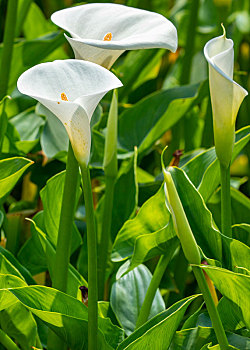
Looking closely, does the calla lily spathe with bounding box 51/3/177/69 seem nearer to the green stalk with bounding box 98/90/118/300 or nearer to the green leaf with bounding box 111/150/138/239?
the green stalk with bounding box 98/90/118/300

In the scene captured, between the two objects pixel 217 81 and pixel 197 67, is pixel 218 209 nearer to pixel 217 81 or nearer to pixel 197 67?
pixel 217 81

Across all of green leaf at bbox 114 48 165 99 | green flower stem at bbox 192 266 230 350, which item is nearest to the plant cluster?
green flower stem at bbox 192 266 230 350

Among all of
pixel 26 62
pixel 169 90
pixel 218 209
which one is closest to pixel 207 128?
pixel 169 90

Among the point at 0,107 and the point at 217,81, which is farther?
the point at 0,107

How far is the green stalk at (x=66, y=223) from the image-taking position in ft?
1.48

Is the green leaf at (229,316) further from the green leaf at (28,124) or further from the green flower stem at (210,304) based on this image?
the green leaf at (28,124)

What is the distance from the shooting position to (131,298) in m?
0.59

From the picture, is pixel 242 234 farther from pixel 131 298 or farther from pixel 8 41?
pixel 8 41

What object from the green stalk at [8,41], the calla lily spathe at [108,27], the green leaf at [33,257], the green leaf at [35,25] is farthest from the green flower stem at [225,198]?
the green leaf at [35,25]

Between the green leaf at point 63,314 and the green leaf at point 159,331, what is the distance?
0.10 feet

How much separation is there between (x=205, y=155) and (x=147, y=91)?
432 millimetres

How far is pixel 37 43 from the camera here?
2.75ft

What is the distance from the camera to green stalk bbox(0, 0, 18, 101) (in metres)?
0.69

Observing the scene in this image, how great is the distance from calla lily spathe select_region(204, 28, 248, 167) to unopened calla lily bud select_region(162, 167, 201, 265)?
0.24 ft
